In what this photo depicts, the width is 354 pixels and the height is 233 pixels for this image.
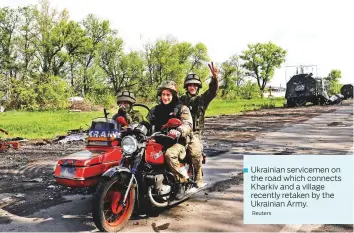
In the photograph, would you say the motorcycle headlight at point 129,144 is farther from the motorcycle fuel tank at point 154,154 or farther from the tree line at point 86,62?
the tree line at point 86,62

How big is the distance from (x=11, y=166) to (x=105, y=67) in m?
29.4

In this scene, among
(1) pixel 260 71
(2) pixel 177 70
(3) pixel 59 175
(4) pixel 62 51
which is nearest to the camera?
(3) pixel 59 175

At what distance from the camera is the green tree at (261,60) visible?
23212mm

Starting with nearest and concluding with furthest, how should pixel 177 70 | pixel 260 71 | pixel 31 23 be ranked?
pixel 31 23, pixel 177 70, pixel 260 71

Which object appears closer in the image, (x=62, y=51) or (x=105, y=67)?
(x=62, y=51)

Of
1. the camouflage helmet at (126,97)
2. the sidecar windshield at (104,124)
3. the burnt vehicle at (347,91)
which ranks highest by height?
the burnt vehicle at (347,91)

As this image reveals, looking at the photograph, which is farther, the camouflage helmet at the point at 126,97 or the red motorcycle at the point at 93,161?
the camouflage helmet at the point at 126,97

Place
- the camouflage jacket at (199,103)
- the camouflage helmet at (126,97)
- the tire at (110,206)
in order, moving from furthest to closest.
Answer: the camouflage helmet at (126,97)
the camouflage jacket at (199,103)
the tire at (110,206)

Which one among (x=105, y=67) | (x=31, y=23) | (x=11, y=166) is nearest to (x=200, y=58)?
(x=31, y=23)

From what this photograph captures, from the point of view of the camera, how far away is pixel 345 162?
3.90 m

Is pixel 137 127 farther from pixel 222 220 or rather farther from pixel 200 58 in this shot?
pixel 200 58

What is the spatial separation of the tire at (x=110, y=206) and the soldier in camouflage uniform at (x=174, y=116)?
1.85 feet

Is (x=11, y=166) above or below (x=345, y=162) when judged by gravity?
below

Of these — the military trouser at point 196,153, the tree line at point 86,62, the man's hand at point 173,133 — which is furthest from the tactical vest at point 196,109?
the tree line at point 86,62
